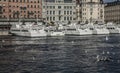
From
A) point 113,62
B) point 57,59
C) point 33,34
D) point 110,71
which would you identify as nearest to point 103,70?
point 110,71

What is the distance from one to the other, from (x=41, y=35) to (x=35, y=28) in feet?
28.7

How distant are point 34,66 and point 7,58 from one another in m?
14.1

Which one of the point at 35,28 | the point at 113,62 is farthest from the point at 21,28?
the point at 113,62

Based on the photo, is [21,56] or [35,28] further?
[35,28]

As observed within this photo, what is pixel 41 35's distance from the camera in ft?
631

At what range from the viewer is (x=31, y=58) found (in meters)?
94.5

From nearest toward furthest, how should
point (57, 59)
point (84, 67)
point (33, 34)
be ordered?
point (84, 67), point (57, 59), point (33, 34)

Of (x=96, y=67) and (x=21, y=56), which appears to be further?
(x=21, y=56)

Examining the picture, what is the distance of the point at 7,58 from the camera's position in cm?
9350

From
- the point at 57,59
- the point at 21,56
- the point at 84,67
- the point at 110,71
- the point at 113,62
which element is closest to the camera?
the point at 110,71

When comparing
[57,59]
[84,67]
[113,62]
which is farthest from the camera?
[57,59]

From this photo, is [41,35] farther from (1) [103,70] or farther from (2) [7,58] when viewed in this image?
(1) [103,70]

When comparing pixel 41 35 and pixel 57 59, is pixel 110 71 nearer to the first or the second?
pixel 57 59

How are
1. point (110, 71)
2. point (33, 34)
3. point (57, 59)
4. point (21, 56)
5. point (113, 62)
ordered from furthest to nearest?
point (33, 34) < point (21, 56) < point (57, 59) < point (113, 62) < point (110, 71)
